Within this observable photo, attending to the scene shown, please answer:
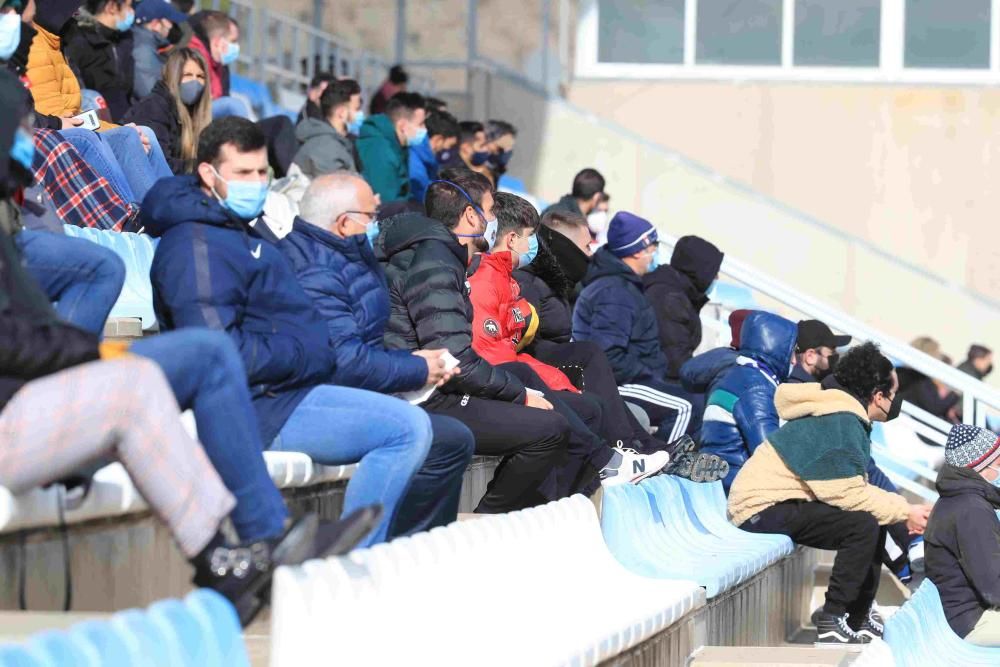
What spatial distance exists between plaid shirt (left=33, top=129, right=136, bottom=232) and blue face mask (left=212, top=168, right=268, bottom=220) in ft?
7.10

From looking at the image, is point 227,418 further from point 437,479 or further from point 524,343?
point 524,343

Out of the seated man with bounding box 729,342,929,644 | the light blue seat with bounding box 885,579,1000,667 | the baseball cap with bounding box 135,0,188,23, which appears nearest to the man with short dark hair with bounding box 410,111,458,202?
the baseball cap with bounding box 135,0,188,23

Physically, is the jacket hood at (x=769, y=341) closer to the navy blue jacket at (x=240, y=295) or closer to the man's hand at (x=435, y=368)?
the man's hand at (x=435, y=368)

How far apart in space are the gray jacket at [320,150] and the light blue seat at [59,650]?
7.46 m

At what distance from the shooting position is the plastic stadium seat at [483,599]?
3559mm

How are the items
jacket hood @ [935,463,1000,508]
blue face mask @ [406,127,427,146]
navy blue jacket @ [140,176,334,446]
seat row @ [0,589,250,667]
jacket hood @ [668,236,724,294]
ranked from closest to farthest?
seat row @ [0,589,250,667] → navy blue jacket @ [140,176,334,446] → jacket hood @ [935,463,1000,508] → jacket hood @ [668,236,724,294] → blue face mask @ [406,127,427,146]

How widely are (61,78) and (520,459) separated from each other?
303 cm

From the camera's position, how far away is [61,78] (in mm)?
7770

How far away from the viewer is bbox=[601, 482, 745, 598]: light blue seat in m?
6.43

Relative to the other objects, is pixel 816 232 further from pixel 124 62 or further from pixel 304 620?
pixel 304 620

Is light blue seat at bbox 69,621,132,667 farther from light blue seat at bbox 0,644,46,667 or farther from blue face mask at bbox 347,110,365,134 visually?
blue face mask at bbox 347,110,365,134

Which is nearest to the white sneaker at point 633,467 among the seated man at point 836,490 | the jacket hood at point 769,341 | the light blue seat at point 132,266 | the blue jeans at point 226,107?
the seated man at point 836,490

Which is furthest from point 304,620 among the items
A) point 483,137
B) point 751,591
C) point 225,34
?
point 483,137

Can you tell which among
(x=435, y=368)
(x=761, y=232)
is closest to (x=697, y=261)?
(x=435, y=368)
